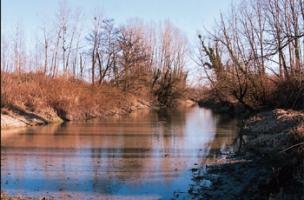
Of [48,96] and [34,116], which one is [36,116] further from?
[48,96]

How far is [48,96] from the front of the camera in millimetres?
30750

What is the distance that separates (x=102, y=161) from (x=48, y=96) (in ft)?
56.9

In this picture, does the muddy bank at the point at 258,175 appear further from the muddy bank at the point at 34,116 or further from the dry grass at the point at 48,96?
the dry grass at the point at 48,96

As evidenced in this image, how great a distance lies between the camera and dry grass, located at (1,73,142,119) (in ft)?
92.6

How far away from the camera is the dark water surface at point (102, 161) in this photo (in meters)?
10.5

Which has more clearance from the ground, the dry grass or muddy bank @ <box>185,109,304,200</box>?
the dry grass

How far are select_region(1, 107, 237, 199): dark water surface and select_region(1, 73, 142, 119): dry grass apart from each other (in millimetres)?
5438

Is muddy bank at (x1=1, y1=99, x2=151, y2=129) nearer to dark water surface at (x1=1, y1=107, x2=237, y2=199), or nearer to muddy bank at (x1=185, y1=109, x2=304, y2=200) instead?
dark water surface at (x1=1, y1=107, x2=237, y2=199)

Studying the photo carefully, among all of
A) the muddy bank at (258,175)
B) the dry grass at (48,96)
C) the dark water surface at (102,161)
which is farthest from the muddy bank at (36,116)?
the muddy bank at (258,175)

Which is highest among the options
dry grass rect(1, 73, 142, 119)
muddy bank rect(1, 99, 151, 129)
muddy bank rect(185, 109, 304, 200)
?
dry grass rect(1, 73, 142, 119)

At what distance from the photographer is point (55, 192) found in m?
10.2

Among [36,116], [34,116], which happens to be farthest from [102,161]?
[36,116]

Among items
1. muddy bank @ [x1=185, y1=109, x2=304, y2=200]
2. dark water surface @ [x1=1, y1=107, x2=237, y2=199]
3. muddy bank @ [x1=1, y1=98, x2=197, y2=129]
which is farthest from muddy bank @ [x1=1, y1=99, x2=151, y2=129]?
muddy bank @ [x1=185, y1=109, x2=304, y2=200]

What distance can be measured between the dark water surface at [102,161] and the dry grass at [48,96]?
544cm
